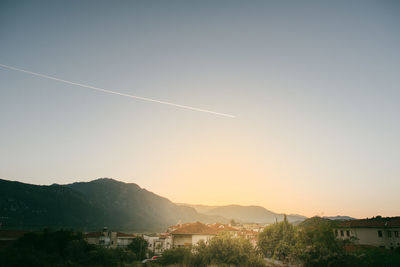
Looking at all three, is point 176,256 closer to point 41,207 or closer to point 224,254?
point 224,254

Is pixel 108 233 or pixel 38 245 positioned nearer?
pixel 38 245

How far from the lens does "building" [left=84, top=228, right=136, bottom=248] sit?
199 ft

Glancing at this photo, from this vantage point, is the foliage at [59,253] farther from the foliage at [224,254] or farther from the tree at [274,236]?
the tree at [274,236]

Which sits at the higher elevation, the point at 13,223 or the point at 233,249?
the point at 233,249

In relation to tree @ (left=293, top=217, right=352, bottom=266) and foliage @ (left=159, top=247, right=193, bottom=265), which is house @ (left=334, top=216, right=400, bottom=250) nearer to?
tree @ (left=293, top=217, right=352, bottom=266)

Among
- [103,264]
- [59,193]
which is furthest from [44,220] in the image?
[103,264]

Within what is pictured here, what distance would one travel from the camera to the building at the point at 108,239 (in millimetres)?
60531

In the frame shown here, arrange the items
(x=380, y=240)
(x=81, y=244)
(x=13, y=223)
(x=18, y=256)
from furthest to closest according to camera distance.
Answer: (x=13, y=223), (x=380, y=240), (x=81, y=244), (x=18, y=256)

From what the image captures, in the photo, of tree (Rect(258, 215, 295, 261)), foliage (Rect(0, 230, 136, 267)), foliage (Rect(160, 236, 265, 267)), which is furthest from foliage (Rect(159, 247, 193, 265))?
tree (Rect(258, 215, 295, 261))

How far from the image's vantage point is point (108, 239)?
206 ft

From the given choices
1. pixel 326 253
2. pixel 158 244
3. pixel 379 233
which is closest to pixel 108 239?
pixel 158 244

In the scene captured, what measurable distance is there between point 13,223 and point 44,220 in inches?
709

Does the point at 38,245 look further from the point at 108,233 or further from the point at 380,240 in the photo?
the point at 380,240

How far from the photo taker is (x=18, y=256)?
20969 millimetres
